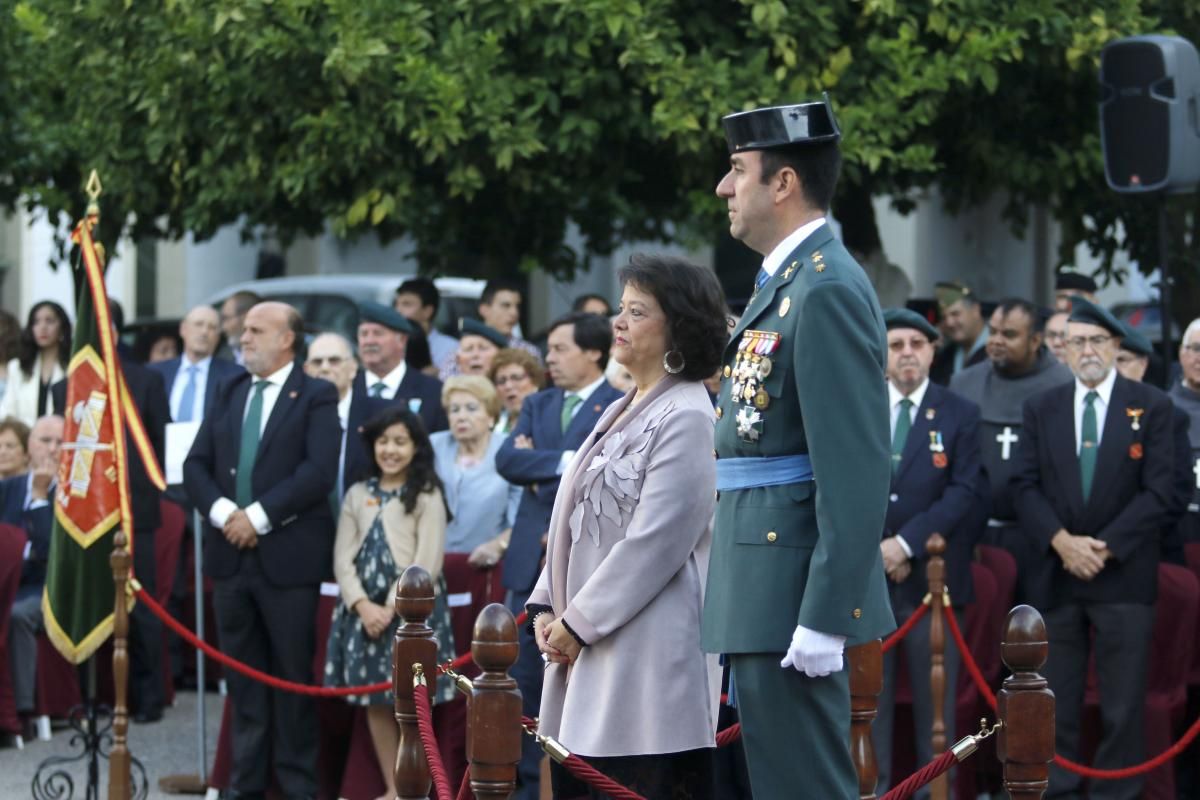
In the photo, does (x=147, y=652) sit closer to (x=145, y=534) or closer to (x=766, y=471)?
(x=145, y=534)

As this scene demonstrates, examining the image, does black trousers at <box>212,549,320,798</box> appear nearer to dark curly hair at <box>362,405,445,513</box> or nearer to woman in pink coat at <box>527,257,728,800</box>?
dark curly hair at <box>362,405,445,513</box>

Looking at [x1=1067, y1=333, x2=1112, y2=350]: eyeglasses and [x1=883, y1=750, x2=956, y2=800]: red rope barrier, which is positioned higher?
[x1=1067, y1=333, x2=1112, y2=350]: eyeglasses

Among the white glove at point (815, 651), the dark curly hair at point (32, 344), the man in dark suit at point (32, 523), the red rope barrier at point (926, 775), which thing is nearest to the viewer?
the white glove at point (815, 651)

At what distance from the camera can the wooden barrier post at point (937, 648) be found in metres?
7.73

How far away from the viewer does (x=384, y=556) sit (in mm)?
8422

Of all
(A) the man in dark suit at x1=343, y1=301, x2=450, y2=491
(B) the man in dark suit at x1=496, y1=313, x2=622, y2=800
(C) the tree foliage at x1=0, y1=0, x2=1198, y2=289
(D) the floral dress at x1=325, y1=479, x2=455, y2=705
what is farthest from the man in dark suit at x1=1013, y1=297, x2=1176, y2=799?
(A) the man in dark suit at x1=343, y1=301, x2=450, y2=491

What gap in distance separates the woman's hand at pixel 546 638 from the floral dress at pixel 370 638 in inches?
108

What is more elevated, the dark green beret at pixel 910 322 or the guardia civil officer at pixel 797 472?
the dark green beret at pixel 910 322

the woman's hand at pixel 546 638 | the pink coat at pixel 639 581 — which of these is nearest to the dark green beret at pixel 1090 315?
the pink coat at pixel 639 581

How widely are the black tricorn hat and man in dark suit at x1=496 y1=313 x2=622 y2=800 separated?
3537mm

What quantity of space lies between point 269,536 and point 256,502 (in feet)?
0.50

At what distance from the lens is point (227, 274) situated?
25500mm

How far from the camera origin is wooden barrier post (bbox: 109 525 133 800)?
8.07 metres

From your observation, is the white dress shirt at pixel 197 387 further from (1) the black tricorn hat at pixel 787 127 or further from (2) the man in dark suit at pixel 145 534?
(1) the black tricorn hat at pixel 787 127
